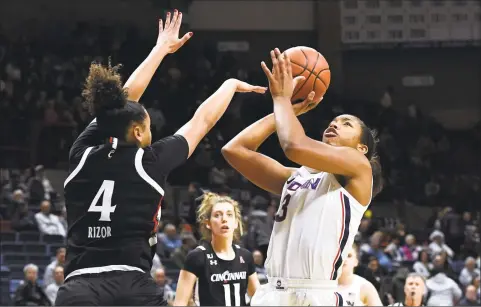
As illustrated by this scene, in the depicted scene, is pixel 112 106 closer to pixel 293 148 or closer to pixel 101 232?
pixel 101 232

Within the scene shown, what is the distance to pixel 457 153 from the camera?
19625mm

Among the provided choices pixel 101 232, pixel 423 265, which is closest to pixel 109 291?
pixel 101 232

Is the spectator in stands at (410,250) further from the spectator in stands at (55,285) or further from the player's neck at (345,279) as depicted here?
the player's neck at (345,279)

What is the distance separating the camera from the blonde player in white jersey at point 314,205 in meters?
4.07

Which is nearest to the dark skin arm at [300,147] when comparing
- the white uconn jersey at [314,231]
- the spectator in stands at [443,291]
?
the white uconn jersey at [314,231]

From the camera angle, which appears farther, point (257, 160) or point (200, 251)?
point (200, 251)

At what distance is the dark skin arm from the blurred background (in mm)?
7444

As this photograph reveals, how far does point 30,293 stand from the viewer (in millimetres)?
10773

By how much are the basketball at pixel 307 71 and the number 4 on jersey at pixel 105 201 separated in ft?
4.24

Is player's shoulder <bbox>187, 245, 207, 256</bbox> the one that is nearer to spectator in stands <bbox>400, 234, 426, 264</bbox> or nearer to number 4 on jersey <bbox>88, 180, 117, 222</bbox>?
number 4 on jersey <bbox>88, 180, 117, 222</bbox>

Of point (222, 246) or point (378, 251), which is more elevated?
point (222, 246)

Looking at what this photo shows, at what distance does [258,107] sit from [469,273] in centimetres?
549

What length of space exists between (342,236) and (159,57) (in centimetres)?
124

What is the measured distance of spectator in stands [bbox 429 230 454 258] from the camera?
15.6 m
